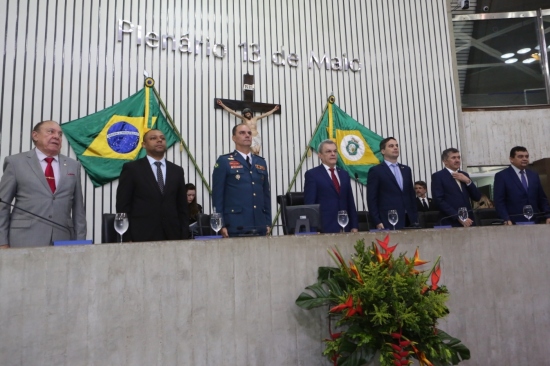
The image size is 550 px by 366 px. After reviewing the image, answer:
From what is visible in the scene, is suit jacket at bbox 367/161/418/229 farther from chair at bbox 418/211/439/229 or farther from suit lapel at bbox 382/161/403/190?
chair at bbox 418/211/439/229

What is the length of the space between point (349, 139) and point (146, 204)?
12.0 ft

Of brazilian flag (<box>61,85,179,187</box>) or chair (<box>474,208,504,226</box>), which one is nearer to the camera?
chair (<box>474,208,504,226</box>)

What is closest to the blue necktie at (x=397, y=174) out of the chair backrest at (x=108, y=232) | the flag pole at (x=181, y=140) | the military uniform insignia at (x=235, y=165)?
the military uniform insignia at (x=235, y=165)

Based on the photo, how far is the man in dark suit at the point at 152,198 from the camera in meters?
2.69

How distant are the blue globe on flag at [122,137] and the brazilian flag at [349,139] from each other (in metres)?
2.05

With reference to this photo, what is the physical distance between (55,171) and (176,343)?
142cm

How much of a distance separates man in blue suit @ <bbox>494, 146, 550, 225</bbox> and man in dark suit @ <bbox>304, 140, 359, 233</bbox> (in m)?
1.29

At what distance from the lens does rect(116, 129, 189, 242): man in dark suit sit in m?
2.69

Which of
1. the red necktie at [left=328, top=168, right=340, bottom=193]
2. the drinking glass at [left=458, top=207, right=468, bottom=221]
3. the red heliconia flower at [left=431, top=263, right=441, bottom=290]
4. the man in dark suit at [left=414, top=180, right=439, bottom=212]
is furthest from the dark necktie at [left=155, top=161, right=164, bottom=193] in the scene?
the man in dark suit at [left=414, top=180, right=439, bottom=212]

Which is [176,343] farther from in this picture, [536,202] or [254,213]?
[536,202]

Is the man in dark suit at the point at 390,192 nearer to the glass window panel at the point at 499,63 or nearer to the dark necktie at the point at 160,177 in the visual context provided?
the dark necktie at the point at 160,177

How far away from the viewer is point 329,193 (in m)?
3.45

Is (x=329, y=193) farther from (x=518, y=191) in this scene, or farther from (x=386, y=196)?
(x=518, y=191)

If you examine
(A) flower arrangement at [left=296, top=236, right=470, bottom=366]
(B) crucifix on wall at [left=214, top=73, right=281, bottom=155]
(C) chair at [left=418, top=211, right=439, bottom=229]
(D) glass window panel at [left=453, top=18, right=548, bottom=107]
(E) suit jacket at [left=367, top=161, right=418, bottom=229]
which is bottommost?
(A) flower arrangement at [left=296, top=236, right=470, bottom=366]
